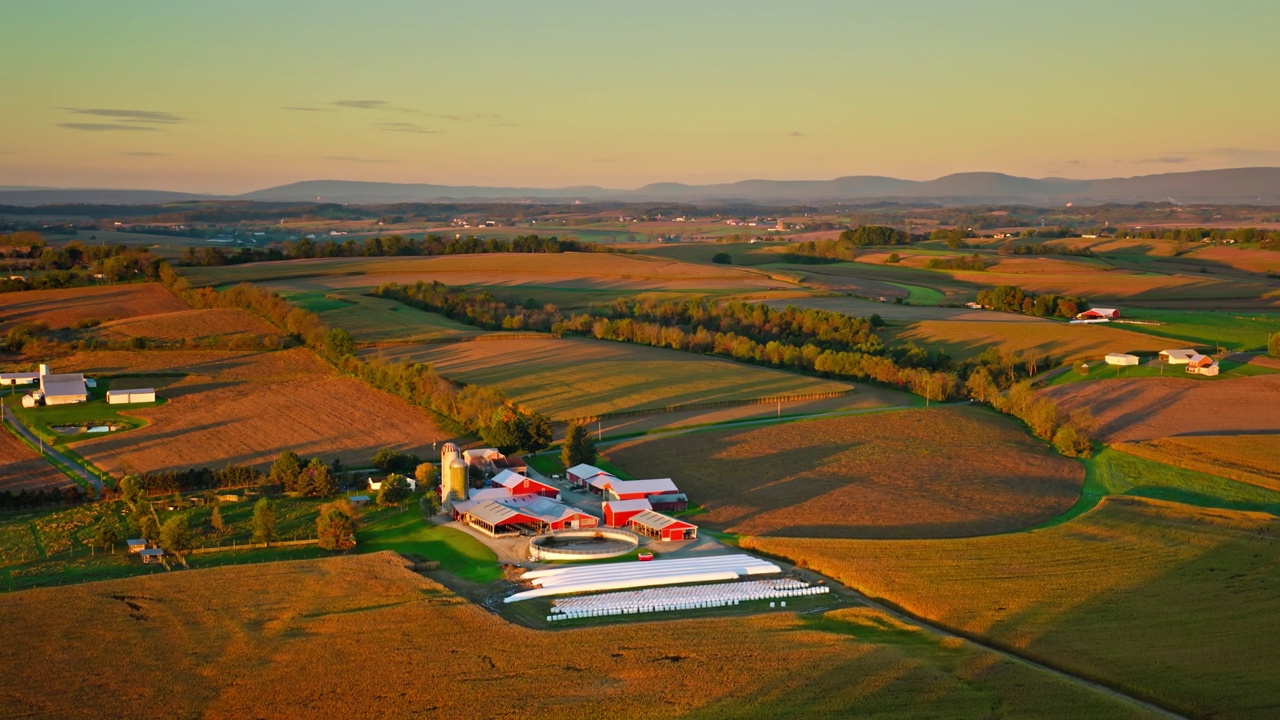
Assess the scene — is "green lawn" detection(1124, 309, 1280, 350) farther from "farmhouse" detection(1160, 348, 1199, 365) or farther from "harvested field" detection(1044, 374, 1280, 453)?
"harvested field" detection(1044, 374, 1280, 453)

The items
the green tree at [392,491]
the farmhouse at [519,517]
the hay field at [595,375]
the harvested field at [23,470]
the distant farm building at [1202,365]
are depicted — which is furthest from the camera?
the distant farm building at [1202,365]

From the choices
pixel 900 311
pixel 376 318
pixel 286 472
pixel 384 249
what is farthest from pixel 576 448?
pixel 384 249

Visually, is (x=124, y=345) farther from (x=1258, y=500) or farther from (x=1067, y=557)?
(x=1258, y=500)

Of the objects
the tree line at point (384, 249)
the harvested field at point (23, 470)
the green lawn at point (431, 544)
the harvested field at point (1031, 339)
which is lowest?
→ the green lawn at point (431, 544)

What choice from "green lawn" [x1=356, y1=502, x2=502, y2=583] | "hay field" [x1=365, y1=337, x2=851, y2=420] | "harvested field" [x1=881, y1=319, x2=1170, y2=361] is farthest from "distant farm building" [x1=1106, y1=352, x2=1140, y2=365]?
"green lawn" [x1=356, y1=502, x2=502, y2=583]

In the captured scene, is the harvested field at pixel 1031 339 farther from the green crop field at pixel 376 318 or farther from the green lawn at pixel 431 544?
the green lawn at pixel 431 544

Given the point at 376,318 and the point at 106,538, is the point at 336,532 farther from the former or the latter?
the point at 376,318

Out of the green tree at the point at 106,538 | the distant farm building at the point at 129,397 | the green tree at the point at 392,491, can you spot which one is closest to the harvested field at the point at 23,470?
the distant farm building at the point at 129,397
